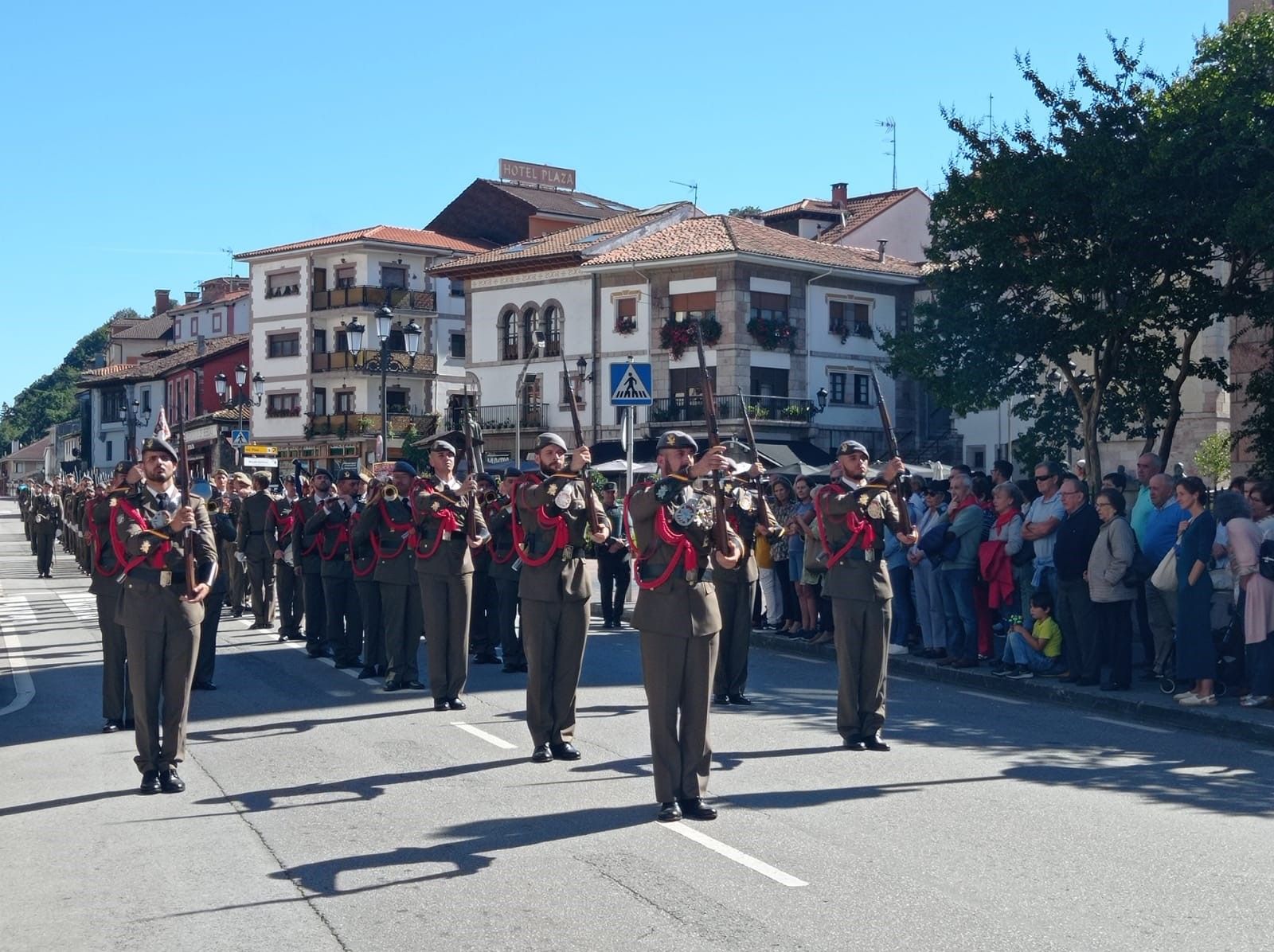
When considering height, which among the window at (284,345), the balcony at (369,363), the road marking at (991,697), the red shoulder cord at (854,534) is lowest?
the road marking at (991,697)

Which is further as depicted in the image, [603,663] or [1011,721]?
[603,663]

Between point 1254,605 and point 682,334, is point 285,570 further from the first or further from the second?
point 682,334

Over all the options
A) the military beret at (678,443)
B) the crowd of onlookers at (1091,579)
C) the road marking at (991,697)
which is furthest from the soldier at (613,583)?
the military beret at (678,443)

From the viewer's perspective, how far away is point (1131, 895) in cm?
655

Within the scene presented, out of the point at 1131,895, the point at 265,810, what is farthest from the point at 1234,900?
the point at 265,810

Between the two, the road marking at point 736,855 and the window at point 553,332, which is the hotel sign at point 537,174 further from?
the road marking at point 736,855

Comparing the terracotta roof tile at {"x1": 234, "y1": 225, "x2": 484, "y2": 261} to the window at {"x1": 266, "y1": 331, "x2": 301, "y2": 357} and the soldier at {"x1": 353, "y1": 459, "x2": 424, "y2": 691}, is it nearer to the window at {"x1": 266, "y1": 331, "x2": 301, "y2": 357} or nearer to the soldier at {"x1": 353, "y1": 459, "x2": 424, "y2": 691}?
the window at {"x1": 266, "y1": 331, "x2": 301, "y2": 357}

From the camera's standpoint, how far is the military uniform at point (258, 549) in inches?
760

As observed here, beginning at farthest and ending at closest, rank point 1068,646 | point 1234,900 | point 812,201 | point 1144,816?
point 812,201 < point 1068,646 < point 1144,816 < point 1234,900

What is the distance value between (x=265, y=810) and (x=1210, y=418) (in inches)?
1430

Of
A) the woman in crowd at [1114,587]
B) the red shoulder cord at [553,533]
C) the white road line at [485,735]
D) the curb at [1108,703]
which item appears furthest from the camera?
the woman in crowd at [1114,587]

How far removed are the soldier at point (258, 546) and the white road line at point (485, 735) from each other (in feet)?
27.2

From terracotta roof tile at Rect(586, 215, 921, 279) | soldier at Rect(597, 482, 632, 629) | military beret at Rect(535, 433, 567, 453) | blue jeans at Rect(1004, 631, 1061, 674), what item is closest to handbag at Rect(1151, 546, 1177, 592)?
blue jeans at Rect(1004, 631, 1061, 674)

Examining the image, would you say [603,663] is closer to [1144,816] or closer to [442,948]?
[1144,816]
